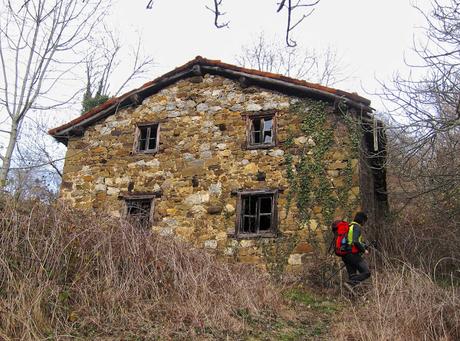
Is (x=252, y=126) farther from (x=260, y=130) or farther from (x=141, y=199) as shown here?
(x=141, y=199)

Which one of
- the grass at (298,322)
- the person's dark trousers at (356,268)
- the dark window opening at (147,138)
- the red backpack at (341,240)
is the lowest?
the grass at (298,322)

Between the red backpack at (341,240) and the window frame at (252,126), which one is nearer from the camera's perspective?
the red backpack at (341,240)

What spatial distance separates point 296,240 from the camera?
9.02 metres

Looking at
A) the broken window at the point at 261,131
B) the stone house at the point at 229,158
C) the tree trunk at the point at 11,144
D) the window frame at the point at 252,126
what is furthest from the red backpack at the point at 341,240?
the tree trunk at the point at 11,144

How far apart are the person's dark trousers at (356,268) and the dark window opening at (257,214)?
2254mm

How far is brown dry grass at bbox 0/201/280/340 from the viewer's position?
4277mm

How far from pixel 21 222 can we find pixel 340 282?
5.58 meters

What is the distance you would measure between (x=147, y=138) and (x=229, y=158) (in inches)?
94.8

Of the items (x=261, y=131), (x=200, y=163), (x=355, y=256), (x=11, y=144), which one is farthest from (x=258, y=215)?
(x=11, y=144)

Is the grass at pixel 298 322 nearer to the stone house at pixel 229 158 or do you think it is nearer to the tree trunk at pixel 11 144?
the stone house at pixel 229 158

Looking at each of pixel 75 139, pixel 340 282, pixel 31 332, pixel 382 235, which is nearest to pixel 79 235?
pixel 31 332

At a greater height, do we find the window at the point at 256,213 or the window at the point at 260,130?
the window at the point at 260,130

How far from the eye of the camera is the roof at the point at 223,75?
961 cm

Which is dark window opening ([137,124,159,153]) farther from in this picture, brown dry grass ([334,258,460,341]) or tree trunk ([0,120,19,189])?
brown dry grass ([334,258,460,341])
